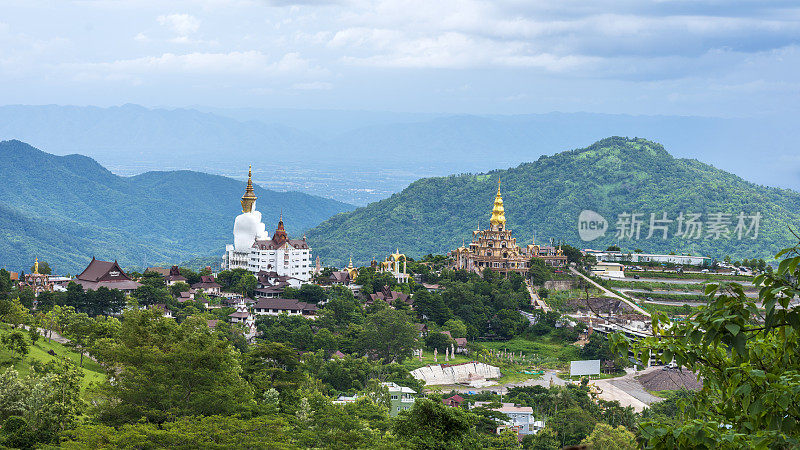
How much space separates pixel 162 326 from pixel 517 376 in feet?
79.4

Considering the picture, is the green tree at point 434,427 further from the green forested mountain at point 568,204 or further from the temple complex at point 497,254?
the green forested mountain at point 568,204

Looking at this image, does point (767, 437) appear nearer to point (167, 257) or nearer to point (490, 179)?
point (490, 179)

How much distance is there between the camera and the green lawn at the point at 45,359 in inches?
1221

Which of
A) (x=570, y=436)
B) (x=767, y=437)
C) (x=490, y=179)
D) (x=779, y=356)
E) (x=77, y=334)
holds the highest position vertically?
(x=490, y=179)

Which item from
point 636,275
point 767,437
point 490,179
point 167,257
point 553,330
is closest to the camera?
point 767,437

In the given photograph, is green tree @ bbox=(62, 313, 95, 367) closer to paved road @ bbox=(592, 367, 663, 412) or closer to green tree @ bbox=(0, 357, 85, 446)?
green tree @ bbox=(0, 357, 85, 446)

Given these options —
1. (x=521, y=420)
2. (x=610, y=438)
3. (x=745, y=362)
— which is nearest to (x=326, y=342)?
(x=521, y=420)

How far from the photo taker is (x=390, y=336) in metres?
47.3

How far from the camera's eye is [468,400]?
39.6m

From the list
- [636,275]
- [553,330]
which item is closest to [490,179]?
[636,275]

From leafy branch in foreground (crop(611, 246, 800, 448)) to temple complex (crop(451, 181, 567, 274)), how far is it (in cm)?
5605

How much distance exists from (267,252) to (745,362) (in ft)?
166

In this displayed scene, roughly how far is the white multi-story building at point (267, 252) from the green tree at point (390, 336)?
35.6 feet

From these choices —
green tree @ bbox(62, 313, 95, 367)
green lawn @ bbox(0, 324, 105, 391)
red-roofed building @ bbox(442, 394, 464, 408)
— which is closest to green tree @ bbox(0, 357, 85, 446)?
green lawn @ bbox(0, 324, 105, 391)
